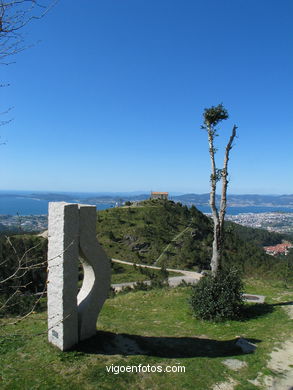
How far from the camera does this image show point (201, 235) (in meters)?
67.5

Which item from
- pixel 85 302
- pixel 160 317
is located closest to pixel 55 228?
pixel 85 302

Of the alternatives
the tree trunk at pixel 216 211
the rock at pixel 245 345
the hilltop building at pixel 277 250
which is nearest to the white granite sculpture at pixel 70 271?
the rock at pixel 245 345

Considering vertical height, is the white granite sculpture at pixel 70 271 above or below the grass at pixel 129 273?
above

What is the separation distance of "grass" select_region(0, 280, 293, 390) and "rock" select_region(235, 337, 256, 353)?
17cm

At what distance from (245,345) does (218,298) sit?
9.43ft

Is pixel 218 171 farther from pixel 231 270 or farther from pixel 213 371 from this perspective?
pixel 213 371

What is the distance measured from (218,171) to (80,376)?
9.15m

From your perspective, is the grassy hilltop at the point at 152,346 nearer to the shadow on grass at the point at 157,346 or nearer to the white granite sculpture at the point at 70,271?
the shadow on grass at the point at 157,346

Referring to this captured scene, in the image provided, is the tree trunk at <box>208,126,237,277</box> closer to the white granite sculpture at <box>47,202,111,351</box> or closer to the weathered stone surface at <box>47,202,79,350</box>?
the white granite sculpture at <box>47,202,111,351</box>

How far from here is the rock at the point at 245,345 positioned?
29.1 ft

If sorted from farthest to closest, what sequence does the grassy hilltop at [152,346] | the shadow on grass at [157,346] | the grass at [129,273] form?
the grass at [129,273]
the shadow on grass at [157,346]
the grassy hilltop at [152,346]

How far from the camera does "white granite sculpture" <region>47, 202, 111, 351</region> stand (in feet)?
27.6

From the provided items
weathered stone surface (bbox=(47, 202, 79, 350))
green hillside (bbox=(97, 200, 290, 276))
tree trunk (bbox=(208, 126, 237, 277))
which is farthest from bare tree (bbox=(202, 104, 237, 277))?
green hillside (bbox=(97, 200, 290, 276))

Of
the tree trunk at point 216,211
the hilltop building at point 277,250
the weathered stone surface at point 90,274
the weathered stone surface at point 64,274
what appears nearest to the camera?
the weathered stone surface at point 64,274
